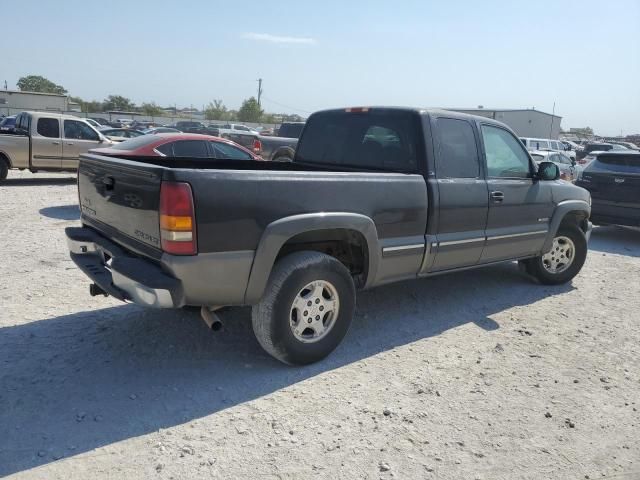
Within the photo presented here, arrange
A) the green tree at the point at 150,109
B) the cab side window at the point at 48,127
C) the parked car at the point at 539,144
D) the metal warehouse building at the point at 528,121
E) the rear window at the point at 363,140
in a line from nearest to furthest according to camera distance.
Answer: the rear window at the point at 363,140, the cab side window at the point at 48,127, the parked car at the point at 539,144, the metal warehouse building at the point at 528,121, the green tree at the point at 150,109

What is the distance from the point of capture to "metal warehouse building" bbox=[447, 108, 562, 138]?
4644 cm

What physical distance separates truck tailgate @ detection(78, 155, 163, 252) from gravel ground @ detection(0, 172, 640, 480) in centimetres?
98

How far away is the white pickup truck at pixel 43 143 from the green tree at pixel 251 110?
230 feet

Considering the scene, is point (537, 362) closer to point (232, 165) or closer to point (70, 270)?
point (232, 165)

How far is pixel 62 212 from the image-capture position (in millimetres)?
9438

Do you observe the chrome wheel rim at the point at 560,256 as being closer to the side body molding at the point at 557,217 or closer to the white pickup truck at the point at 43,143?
the side body molding at the point at 557,217

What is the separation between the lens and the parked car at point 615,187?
9195 millimetres

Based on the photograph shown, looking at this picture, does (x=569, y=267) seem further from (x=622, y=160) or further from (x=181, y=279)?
(x=181, y=279)

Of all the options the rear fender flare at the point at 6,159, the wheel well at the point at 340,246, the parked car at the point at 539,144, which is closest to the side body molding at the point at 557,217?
the wheel well at the point at 340,246

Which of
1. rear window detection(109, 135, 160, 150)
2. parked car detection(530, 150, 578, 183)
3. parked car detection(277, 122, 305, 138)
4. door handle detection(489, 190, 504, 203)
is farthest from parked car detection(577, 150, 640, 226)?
parked car detection(277, 122, 305, 138)

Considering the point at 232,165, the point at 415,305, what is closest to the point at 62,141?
the point at 232,165

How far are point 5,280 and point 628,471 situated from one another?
18.2 feet

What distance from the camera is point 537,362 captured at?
4211 mm

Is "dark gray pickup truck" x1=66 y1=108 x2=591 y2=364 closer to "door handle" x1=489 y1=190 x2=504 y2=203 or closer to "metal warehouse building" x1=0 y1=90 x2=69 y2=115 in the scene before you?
"door handle" x1=489 y1=190 x2=504 y2=203
